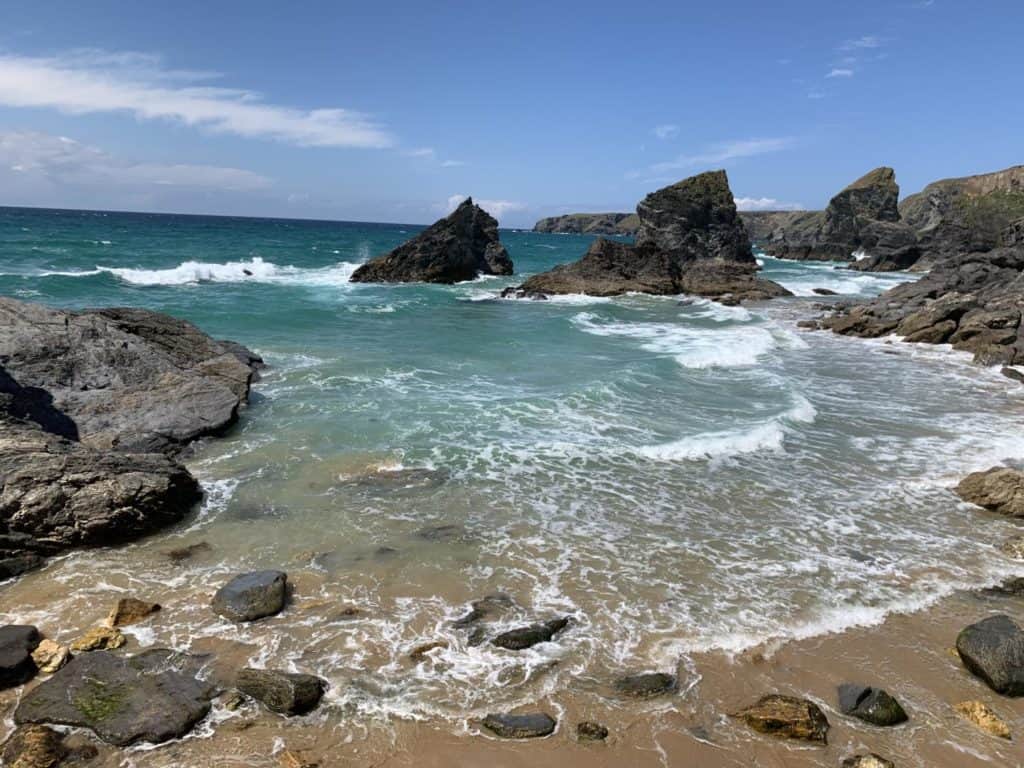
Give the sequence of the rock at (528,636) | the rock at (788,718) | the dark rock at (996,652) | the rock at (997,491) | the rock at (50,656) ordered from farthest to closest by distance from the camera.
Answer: the rock at (997,491) → the rock at (528,636) → the dark rock at (996,652) → the rock at (50,656) → the rock at (788,718)

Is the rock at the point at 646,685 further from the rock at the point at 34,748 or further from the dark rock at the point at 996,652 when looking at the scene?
the rock at the point at 34,748

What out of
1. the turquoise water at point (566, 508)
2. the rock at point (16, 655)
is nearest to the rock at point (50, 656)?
the rock at point (16, 655)

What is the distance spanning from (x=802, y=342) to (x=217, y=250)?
198ft

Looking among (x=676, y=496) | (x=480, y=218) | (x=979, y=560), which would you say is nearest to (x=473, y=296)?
(x=480, y=218)

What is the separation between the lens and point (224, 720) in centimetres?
572

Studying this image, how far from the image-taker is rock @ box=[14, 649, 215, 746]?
552 cm

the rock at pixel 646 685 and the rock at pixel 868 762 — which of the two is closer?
the rock at pixel 868 762

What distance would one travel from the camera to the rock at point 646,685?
20.4 feet

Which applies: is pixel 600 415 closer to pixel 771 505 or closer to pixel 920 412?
pixel 771 505

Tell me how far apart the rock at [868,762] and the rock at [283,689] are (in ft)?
14.7

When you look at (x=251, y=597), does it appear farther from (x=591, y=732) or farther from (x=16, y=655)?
(x=591, y=732)

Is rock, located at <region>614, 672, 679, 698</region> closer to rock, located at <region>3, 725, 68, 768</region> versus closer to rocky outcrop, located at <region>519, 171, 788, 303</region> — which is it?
rock, located at <region>3, 725, 68, 768</region>

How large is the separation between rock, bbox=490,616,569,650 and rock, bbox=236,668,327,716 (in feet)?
5.89

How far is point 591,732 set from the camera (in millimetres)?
5707
